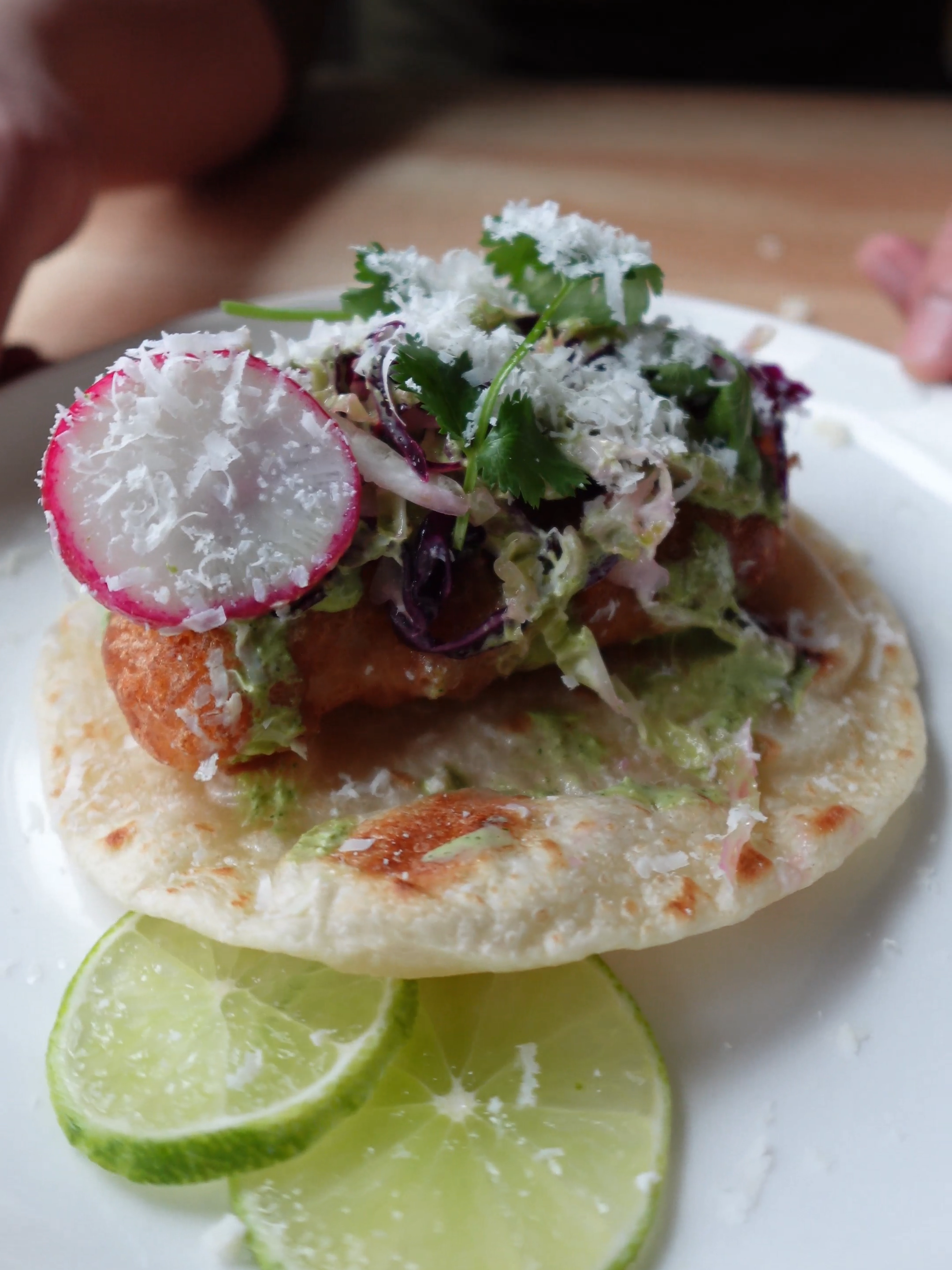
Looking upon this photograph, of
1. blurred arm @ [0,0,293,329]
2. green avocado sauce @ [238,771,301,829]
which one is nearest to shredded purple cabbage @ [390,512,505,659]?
green avocado sauce @ [238,771,301,829]

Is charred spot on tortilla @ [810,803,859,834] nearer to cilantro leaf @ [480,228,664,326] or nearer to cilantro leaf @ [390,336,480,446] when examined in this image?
cilantro leaf @ [390,336,480,446]

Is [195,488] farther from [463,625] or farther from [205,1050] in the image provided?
[205,1050]

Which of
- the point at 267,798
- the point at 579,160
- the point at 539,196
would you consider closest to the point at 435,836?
the point at 267,798

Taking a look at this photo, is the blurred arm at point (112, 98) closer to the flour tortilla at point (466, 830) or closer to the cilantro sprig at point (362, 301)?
the cilantro sprig at point (362, 301)

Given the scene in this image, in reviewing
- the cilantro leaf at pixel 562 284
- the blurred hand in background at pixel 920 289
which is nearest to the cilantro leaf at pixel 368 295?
the cilantro leaf at pixel 562 284

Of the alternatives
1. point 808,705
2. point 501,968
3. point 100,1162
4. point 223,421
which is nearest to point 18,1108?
point 100,1162

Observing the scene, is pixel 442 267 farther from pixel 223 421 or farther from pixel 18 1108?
pixel 18 1108
